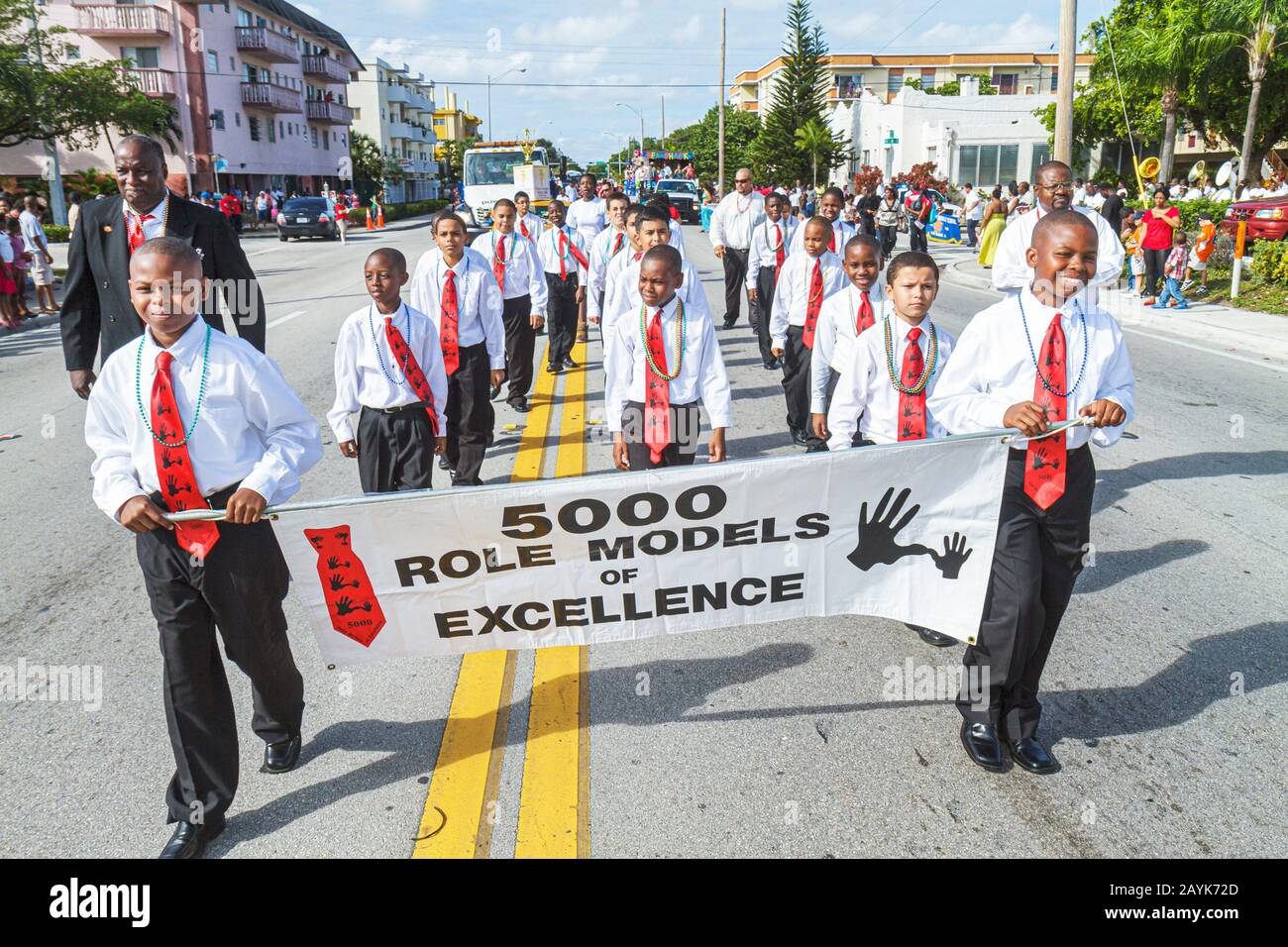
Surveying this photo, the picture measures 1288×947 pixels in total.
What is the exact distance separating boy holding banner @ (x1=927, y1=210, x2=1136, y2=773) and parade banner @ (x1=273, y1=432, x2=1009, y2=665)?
0.35 ft

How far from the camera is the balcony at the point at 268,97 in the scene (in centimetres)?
5197

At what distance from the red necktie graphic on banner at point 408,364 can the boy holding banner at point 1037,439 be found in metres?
2.82

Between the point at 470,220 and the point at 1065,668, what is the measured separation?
34830 mm

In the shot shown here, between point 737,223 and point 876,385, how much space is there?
9.14m

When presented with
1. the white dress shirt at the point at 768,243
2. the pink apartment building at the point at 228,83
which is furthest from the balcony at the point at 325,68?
the white dress shirt at the point at 768,243

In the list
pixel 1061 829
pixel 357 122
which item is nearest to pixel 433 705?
pixel 1061 829

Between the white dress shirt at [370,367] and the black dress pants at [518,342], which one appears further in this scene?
the black dress pants at [518,342]

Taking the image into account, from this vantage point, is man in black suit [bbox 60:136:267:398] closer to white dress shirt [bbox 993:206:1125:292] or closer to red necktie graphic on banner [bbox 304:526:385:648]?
red necktie graphic on banner [bbox 304:526:385:648]

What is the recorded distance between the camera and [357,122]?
83625 mm

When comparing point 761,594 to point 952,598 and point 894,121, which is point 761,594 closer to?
point 952,598

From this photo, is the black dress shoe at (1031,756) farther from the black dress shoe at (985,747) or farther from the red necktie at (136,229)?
the red necktie at (136,229)

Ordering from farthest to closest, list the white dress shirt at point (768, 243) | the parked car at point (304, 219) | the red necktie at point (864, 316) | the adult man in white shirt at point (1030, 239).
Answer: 1. the parked car at point (304, 219)
2. the white dress shirt at point (768, 243)
3. the adult man in white shirt at point (1030, 239)
4. the red necktie at point (864, 316)

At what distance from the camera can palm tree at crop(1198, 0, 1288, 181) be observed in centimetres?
2580

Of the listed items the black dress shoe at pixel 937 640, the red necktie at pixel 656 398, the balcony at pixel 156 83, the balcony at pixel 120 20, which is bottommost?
the black dress shoe at pixel 937 640
